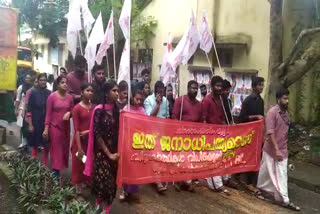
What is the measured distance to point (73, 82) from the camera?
6.15 metres

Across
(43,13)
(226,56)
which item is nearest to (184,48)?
(226,56)

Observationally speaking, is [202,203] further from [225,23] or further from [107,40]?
[225,23]

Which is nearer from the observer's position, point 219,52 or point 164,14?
point 219,52

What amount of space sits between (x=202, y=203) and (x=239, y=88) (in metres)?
6.56

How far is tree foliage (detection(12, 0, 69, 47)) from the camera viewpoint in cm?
1628

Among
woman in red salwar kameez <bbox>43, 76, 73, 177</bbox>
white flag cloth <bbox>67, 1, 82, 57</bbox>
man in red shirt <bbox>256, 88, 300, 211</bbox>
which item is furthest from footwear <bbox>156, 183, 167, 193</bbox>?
white flag cloth <bbox>67, 1, 82, 57</bbox>

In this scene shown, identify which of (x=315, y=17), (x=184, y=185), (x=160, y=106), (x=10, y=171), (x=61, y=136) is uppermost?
(x=315, y=17)

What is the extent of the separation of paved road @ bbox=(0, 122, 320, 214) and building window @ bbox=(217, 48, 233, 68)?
6.39 m

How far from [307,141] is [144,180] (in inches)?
221

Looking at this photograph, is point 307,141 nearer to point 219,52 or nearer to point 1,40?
point 219,52

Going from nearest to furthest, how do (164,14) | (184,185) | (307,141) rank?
(184,185) < (307,141) < (164,14)

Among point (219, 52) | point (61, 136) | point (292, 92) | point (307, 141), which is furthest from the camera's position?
point (219, 52)

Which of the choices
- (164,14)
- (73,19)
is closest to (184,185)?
(73,19)

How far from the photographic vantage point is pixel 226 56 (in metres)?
12.2
